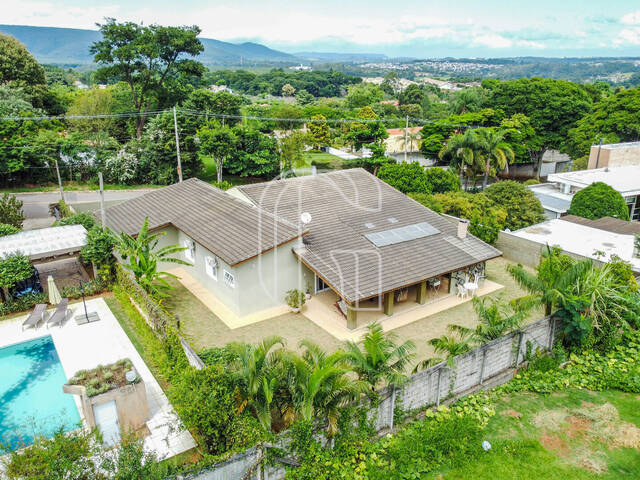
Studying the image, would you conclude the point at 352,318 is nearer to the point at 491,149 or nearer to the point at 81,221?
the point at 81,221

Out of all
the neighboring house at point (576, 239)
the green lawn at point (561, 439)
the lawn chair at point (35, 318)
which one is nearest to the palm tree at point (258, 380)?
the green lawn at point (561, 439)

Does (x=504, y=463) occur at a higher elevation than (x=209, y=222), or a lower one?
lower

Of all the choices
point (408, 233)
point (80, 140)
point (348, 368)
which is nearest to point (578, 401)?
point (348, 368)

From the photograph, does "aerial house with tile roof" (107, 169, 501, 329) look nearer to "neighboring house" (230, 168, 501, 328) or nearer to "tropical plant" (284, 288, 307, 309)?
"neighboring house" (230, 168, 501, 328)

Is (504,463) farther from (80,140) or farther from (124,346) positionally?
(80,140)

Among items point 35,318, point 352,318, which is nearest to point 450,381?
point 352,318

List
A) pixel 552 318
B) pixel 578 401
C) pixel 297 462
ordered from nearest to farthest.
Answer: pixel 297 462
pixel 578 401
pixel 552 318

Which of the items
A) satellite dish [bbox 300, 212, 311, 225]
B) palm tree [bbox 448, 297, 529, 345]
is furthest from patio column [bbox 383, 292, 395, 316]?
satellite dish [bbox 300, 212, 311, 225]
